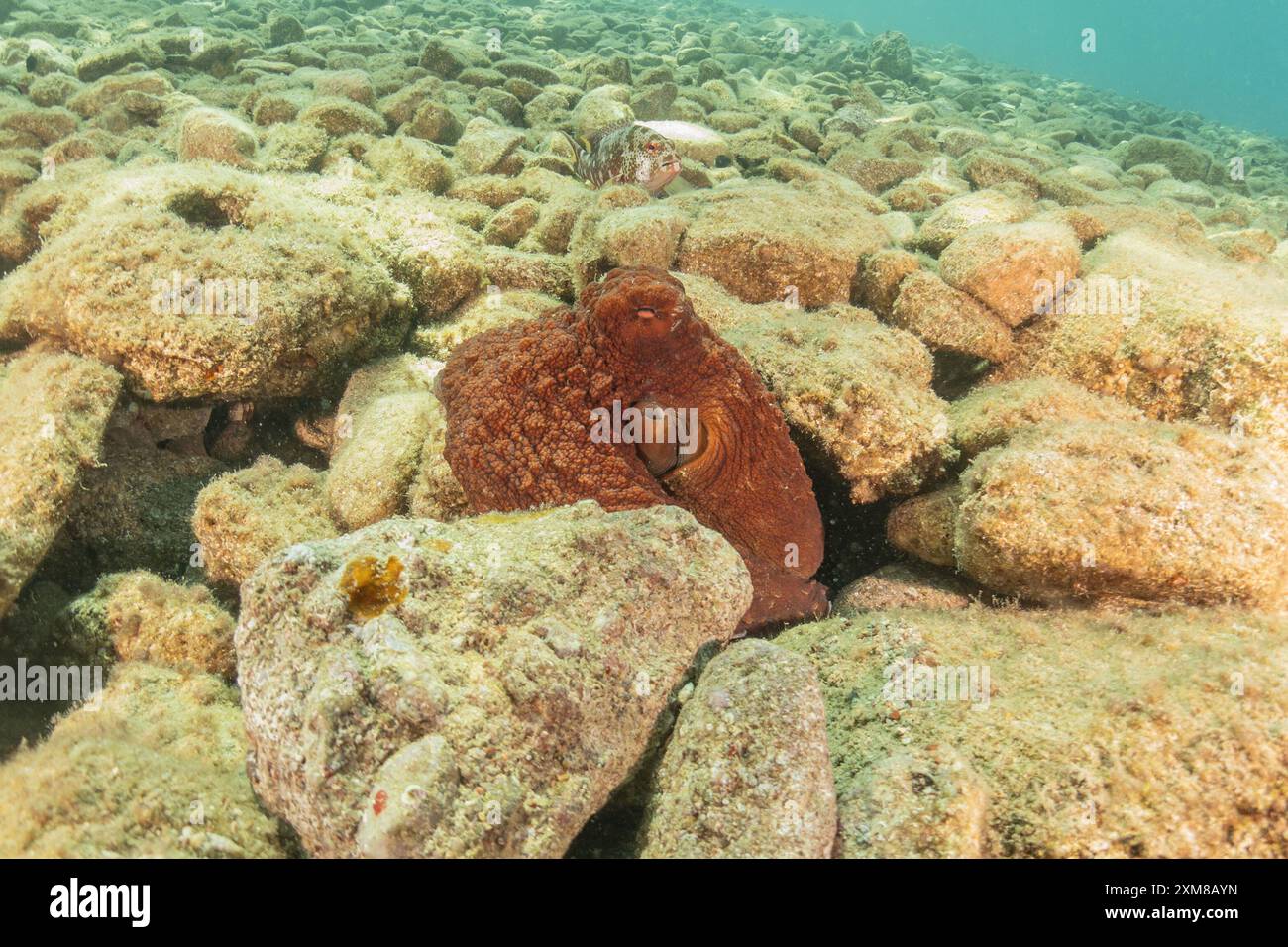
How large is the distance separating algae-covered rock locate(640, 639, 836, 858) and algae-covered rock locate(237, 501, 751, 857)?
193 mm

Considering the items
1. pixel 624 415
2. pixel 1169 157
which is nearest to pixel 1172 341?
pixel 624 415

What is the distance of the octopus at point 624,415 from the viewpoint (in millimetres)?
3348

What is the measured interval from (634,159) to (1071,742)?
21.8 feet

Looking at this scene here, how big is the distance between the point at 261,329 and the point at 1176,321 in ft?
19.1

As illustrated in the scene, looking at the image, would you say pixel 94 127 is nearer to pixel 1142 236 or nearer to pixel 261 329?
pixel 261 329

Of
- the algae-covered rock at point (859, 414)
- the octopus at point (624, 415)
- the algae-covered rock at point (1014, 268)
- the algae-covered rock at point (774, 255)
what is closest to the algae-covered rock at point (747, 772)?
the octopus at point (624, 415)

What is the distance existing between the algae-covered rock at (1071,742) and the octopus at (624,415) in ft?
3.43

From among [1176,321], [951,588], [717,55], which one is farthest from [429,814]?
[717,55]

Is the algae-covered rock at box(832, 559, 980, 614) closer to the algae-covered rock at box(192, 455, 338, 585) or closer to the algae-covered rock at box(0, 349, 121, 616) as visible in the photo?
the algae-covered rock at box(192, 455, 338, 585)

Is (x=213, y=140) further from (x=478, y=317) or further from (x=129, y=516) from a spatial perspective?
(x=129, y=516)

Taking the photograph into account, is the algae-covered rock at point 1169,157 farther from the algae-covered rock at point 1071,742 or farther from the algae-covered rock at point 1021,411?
the algae-covered rock at point 1071,742

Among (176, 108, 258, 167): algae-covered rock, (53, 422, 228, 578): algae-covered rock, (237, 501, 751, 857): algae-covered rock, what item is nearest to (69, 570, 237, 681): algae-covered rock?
(53, 422, 228, 578): algae-covered rock

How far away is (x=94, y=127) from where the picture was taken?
8.62m

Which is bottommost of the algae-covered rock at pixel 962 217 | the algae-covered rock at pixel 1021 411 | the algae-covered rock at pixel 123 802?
the algae-covered rock at pixel 123 802
